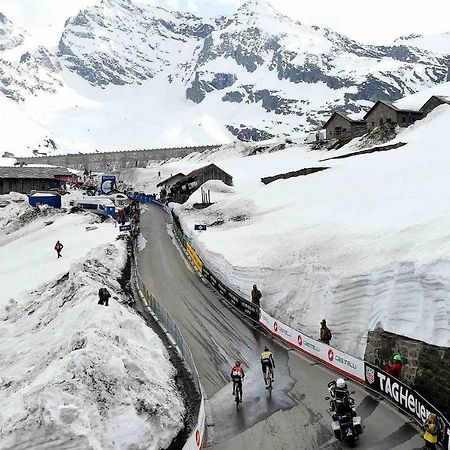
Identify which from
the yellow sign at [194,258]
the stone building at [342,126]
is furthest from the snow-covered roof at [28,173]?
the yellow sign at [194,258]

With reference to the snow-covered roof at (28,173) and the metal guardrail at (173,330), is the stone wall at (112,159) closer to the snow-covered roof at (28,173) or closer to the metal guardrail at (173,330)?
the snow-covered roof at (28,173)

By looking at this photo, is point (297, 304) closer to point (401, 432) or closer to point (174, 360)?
point (174, 360)

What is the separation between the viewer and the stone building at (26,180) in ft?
284

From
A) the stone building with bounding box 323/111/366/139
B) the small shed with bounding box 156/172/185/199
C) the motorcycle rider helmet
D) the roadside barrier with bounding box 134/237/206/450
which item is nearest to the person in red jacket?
the motorcycle rider helmet

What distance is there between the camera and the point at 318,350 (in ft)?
71.6

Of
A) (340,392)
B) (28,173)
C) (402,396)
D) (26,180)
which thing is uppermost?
(28,173)

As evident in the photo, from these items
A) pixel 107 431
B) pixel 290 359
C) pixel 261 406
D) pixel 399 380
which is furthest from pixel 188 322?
pixel 107 431

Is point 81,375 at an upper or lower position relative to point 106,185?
lower

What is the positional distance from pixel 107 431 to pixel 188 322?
14.0 meters

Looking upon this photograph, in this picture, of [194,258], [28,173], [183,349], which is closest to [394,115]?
[194,258]

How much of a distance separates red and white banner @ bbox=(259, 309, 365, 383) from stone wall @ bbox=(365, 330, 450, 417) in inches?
45.5

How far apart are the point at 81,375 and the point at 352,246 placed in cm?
1661

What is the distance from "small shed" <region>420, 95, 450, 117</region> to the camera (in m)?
70.1

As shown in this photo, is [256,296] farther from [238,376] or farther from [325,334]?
[238,376]
